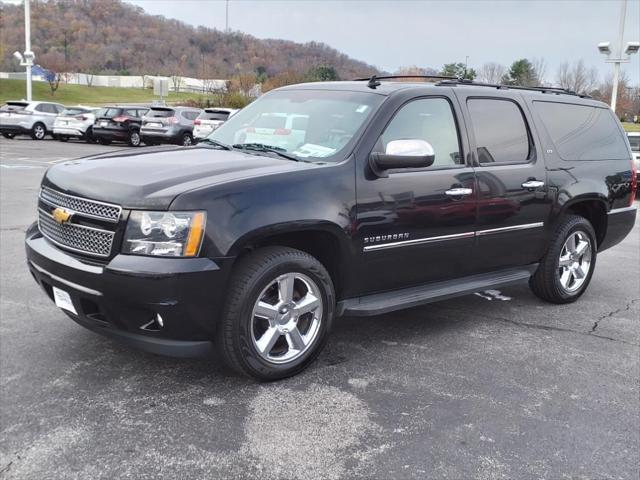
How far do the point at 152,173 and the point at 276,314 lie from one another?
1.07m

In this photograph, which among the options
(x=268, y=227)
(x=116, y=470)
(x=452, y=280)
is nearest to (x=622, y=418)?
(x=452, y=280)

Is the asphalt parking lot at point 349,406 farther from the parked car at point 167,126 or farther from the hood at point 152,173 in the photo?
the parked car at point 167,126

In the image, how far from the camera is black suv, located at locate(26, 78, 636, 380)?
332 cm

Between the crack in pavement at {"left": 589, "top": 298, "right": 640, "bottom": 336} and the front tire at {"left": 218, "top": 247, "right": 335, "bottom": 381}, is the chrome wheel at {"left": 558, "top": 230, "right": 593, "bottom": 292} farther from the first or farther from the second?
the front tire at {"left": 218, "top": 247, "right": 335, "bottom": 381}

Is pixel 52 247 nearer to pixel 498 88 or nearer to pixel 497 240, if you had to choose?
pixel 497 240

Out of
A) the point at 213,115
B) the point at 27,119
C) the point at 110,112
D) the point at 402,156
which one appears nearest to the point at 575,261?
the point at 402,156

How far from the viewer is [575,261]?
225 inches

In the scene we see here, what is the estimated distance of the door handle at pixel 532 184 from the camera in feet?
16.2

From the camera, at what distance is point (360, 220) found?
3932 mm

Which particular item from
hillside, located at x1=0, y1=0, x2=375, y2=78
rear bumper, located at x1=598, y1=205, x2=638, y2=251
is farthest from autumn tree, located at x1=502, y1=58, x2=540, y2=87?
rear bumper, located at x1=598, y1=205, x2=638, y2=251

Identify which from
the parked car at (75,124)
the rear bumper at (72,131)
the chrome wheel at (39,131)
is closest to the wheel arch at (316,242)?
the parked car at (75,124)

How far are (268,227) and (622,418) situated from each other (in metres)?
2.20

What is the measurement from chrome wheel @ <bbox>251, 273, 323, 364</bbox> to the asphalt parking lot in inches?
8.2

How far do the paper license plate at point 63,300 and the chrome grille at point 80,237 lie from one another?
0.86ft
